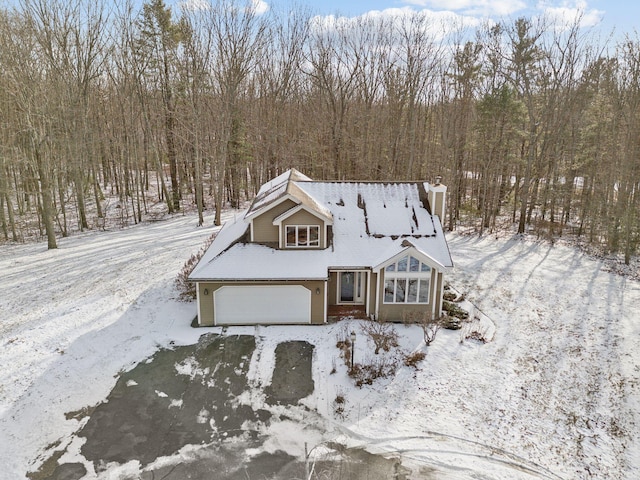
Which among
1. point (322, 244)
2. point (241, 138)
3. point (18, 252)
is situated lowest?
point (18, 252)

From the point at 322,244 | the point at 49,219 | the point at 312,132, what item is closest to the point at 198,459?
the point at 322,244

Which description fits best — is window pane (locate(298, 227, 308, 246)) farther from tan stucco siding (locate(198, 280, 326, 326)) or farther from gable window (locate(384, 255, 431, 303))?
gable window (locate(384, 255, 431, 303))

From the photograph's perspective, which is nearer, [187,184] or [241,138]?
[241,138]

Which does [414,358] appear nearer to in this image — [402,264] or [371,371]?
[371,371]

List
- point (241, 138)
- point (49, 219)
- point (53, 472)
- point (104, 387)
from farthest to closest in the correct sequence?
point (241, 138), point (49, 219), point (104, 387), point (53, 472)

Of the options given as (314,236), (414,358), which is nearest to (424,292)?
(414,358)

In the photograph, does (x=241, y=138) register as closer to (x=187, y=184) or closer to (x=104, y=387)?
(x=187, y=184)
